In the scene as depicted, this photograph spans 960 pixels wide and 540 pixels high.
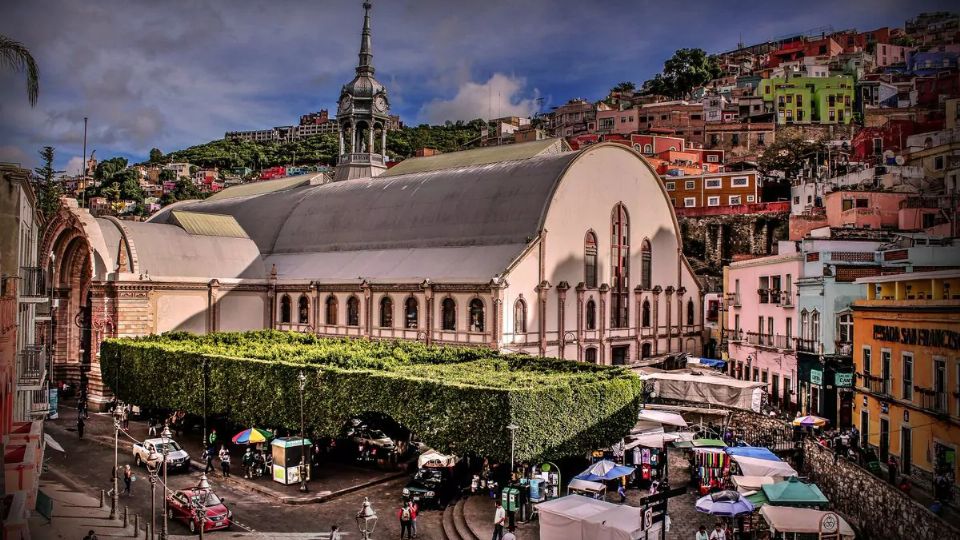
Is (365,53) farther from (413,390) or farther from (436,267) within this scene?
(413,390)

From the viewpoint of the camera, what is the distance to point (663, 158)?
95.4 meters

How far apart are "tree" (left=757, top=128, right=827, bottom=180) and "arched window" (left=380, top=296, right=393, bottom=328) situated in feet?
196

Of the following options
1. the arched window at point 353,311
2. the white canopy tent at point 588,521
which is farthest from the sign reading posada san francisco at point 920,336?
the arched window at point 353,311

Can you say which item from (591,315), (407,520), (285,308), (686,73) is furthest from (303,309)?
(686,73)

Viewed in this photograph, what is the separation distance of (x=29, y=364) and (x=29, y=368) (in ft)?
0.96

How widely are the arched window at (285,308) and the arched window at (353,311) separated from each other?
739 centimetres

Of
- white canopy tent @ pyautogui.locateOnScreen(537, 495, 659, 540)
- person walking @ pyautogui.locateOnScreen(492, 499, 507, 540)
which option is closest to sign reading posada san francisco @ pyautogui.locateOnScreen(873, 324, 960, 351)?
white canopy tent @ pyautogui.locateOnScreen(537, 495, 659, 540)

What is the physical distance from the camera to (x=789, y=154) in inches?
3797

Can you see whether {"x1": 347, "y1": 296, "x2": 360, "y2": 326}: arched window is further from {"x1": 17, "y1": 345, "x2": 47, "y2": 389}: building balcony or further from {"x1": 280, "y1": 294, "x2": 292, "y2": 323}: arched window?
{"x1": 17, "y1": 345, "x2": 47, "y2": 389}: building balcony

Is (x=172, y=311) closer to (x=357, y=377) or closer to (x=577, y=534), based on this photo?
(x=357, y=377)

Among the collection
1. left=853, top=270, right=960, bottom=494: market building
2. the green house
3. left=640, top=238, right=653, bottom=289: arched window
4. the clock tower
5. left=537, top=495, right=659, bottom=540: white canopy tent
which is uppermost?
the green house

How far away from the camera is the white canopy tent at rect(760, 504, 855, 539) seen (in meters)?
20.3

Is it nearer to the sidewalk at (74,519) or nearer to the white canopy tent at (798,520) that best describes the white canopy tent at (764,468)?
the white canopy tent at (798,520)

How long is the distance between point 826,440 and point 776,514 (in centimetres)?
1118
